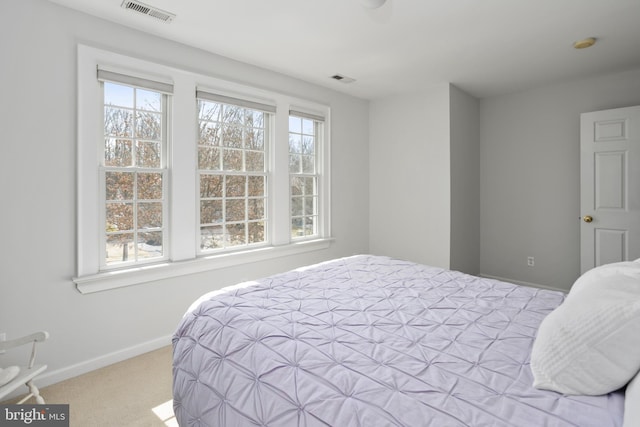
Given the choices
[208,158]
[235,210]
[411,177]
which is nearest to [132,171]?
[208,158]

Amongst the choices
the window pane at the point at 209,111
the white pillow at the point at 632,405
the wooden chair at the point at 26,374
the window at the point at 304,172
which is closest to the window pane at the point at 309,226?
the window at the point at 304,172

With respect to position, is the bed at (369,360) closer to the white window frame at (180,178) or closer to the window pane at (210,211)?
the white window frame at (180,178)

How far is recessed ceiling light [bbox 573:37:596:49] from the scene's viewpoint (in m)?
2.96

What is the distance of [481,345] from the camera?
51.9 inches

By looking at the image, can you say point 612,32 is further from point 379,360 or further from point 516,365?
point 379,360

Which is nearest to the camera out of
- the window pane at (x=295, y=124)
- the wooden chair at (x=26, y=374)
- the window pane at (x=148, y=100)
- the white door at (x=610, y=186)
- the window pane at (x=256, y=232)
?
the wooden chair at (x=26, y=374)

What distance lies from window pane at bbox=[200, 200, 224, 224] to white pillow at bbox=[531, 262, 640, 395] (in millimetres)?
2828

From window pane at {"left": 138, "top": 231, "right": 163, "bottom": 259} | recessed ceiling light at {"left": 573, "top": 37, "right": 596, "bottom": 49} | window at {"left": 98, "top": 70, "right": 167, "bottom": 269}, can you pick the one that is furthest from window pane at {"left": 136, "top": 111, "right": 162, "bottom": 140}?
recessed ceiling light at {"left": 573, "top": 37, "right": 596, "bottom": 49}

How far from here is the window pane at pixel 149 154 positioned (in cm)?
286

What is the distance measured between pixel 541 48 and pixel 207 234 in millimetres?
3553

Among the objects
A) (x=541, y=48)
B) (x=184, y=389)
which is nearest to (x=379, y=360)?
(x=184, y=389)

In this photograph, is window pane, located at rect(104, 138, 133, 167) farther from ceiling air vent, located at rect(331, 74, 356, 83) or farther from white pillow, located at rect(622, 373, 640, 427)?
white pillow, located at rect(622, 373, 640, 427)

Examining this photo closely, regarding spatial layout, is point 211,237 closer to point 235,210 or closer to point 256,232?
point 235,210

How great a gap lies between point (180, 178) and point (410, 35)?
231cm
